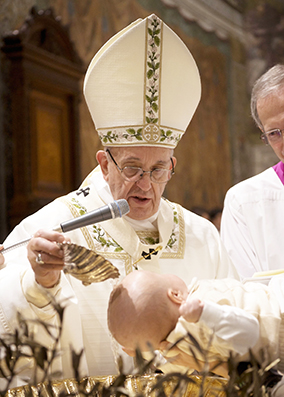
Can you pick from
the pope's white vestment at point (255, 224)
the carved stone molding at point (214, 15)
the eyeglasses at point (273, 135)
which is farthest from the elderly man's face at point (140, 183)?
the carved stone molding at point (214, 15)

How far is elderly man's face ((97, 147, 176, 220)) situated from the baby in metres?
1.00

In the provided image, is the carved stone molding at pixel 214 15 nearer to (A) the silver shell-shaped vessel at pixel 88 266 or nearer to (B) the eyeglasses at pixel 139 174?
(B) the eyeglasses at pixel 139 174

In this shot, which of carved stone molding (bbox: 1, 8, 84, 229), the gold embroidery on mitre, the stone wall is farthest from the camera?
the stone wall

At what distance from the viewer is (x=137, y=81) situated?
307 centimetres

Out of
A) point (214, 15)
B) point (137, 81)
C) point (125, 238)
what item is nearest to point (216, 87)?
point (214, 15)

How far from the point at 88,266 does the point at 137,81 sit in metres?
1.65

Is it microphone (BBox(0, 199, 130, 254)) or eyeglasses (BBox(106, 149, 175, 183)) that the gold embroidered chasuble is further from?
microphone (BBox(0, 199, 130, 254))

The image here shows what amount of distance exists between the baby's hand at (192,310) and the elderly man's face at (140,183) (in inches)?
48.0

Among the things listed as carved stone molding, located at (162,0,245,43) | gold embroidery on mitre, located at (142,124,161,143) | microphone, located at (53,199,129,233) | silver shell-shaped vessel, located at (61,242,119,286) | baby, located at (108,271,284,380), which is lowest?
baby, located at (108,271,284,380)

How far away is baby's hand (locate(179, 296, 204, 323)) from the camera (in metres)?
1.57

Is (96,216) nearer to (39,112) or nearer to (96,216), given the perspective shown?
(96,216)

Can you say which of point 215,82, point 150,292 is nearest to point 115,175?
point 150,292

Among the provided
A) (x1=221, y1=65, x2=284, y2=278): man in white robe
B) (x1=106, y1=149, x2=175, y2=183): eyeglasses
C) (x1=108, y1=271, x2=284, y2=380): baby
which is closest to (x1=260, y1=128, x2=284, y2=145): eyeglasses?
(x1=221, y1=65, x2=284, y2=278): man in white robe

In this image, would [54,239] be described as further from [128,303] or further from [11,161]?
[11,161]
